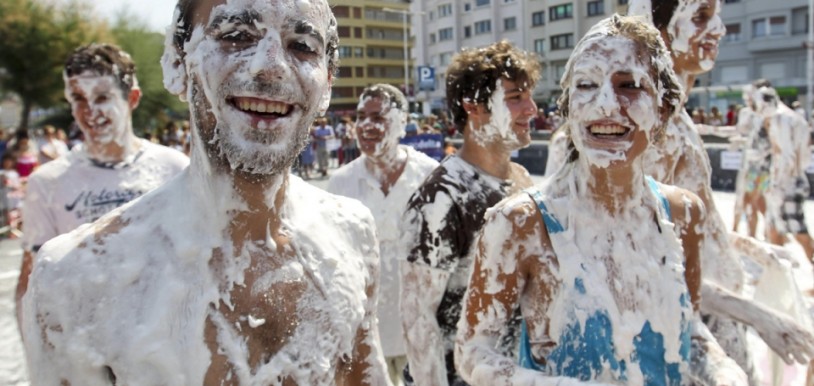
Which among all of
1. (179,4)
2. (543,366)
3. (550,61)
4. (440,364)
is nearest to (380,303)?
(440,364)

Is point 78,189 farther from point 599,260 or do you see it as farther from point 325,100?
point 599,260

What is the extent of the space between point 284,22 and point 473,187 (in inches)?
54.9

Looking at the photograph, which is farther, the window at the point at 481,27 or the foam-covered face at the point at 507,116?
the window at the point at 481,27

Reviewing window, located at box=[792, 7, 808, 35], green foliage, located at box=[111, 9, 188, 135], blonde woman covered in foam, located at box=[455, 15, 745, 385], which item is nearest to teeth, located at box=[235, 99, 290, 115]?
blonde woman covered in foam, located at box=[455, 15, 745, 385]

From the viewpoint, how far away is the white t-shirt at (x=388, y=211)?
11.6 feet

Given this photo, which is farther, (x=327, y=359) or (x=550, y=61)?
(x=550, y=61)

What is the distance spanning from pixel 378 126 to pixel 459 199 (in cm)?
161

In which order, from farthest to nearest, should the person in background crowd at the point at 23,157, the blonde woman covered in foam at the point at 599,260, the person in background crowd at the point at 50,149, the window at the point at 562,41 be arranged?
1. the window at the point at 562,41
2. the person in background crowd at the point at 50,149
3. the person in background crowd at the point at 23,157
4. the blonde woman covered in foam at the point at 599,260

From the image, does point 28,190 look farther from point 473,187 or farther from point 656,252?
point 656,252

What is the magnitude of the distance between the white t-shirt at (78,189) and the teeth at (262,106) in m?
1.97

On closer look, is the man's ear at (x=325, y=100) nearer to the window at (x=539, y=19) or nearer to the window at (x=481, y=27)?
the window at (x=481, y=27)

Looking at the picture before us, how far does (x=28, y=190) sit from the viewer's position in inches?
127

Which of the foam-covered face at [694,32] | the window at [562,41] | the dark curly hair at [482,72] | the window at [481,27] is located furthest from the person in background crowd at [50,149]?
the window at [562,41]

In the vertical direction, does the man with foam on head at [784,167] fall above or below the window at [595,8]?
below
